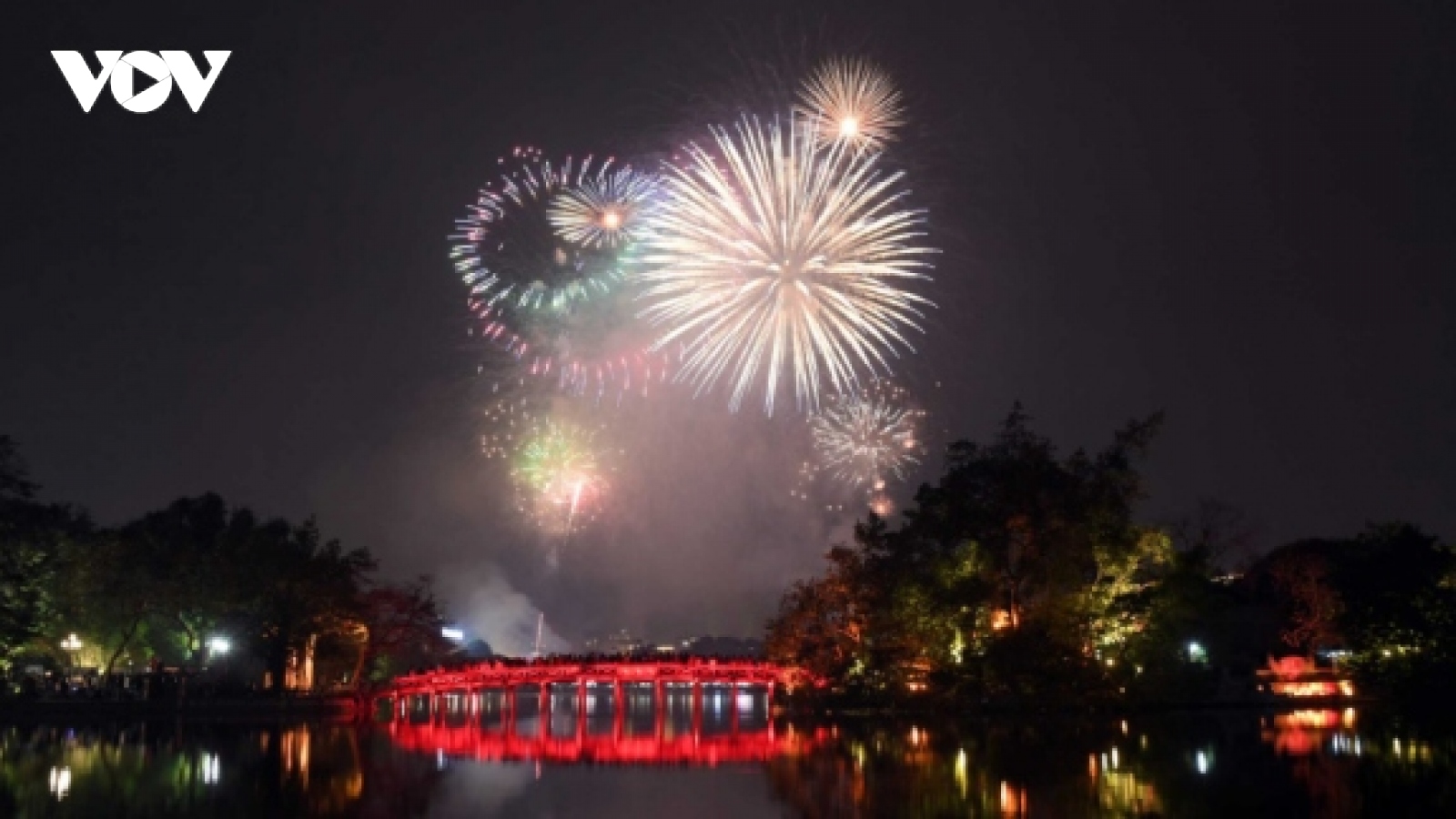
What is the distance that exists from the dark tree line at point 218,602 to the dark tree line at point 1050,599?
2321cm

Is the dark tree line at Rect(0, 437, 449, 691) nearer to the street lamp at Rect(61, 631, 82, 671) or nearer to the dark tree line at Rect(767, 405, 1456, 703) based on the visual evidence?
the street lamp at Rect(61, 631, 82, 671)

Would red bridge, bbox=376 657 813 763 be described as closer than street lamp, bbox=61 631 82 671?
Yes

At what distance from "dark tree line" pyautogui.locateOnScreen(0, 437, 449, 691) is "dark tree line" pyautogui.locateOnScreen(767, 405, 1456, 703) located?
23.2m

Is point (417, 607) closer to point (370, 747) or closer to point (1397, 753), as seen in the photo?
point (370, 747)

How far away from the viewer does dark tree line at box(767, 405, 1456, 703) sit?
5041 cm

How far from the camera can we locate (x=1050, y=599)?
170 ft

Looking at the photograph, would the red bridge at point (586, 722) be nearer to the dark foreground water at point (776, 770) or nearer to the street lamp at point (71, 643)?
the dark foreground water at point (776, 770)

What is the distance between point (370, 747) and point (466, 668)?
758 inches

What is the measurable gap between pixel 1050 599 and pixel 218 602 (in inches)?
1533

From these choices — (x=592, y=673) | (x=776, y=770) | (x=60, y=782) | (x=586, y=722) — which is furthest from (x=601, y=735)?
(x=60, y=782)

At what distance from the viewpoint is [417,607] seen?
68.0m

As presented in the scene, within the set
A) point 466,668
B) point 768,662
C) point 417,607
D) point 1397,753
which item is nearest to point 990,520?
point 768,662

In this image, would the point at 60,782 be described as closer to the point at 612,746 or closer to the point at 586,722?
the point at 612,746

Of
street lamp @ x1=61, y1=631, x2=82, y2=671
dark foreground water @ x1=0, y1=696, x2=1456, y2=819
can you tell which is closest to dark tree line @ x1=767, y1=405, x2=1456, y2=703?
dark foreground water @ x1=0, y1=696, x2=1456, y2=819
